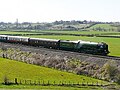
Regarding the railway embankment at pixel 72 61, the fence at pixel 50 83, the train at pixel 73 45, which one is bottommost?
the fence at pixel 50 83

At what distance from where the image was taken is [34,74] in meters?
63.8

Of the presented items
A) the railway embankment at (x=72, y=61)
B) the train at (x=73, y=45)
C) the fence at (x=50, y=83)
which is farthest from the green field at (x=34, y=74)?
the train at (x=73, y=45)

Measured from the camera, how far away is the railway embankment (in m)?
58.2

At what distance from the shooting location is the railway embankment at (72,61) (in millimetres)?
58250

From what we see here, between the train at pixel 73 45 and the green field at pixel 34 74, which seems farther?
the train at pixel 73 45

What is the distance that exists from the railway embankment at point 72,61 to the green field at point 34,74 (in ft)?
6.35

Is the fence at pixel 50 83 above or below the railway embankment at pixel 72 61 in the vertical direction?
below

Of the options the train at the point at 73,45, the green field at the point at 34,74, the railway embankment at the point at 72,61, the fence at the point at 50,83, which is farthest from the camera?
the train at the point at 73,45

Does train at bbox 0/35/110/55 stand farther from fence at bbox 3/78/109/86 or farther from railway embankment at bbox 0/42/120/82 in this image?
fence at bbox 3/78/109/86

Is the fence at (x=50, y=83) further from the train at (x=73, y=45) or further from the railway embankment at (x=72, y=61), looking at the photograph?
the train at (x=73, y=45)

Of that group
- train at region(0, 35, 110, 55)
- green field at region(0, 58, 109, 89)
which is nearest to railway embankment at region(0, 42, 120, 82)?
green field at region(0, 58, 109, 89)

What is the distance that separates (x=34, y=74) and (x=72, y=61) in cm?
931

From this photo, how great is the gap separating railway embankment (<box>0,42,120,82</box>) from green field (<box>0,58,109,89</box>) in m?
1.94

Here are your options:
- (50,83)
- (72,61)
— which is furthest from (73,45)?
(50,83)
